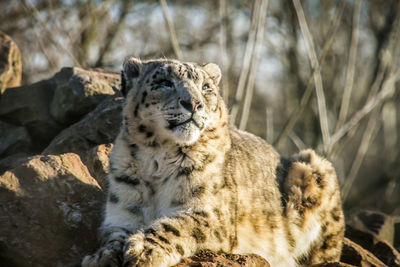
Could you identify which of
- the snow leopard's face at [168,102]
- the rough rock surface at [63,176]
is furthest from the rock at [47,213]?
the snow leopard's face at [168,102]

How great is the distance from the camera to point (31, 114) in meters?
9.46

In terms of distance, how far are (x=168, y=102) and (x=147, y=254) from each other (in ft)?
5.95

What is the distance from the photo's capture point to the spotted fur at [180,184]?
5.21 m

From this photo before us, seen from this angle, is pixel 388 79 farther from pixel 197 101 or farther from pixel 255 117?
pixel 255 117

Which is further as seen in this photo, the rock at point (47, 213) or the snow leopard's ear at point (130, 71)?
the snow leopard's ear at point (130, 71)

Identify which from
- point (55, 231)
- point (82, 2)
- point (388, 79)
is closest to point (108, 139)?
point (55, 231)

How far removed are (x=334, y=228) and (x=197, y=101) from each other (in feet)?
11.3

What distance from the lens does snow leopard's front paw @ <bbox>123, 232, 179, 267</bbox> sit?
4766 millimetres

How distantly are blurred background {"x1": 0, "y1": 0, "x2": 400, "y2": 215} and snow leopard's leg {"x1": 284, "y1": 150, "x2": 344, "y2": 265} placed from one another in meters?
3.17

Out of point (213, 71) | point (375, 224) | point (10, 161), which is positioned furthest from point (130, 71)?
point (375, 224)

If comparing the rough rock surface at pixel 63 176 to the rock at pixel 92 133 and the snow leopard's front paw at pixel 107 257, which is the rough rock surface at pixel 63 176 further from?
the snow leopard's front paw at pixel 107 257

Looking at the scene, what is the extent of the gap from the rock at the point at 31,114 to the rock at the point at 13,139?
152 millimetres

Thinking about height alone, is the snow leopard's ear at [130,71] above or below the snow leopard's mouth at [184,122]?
above

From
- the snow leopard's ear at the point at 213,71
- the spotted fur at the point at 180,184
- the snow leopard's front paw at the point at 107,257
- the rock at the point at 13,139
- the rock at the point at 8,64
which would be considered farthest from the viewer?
the rock at the point at 8,64
